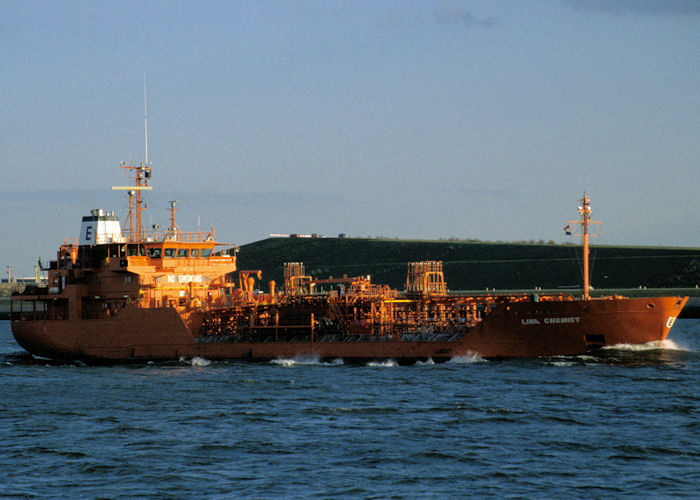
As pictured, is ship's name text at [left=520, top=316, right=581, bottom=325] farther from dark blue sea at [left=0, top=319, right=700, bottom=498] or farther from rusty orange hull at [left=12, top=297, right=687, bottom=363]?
dark blue sea at [left=0, top=319, right=700, bottom=498]

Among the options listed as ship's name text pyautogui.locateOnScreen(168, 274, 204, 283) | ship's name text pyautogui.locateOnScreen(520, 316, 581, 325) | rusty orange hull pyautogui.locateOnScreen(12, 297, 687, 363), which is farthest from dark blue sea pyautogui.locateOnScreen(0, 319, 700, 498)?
ship's name text pyautogui.locateOnScreen(168, 274, 204, 283)

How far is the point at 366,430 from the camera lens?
27.1 meters

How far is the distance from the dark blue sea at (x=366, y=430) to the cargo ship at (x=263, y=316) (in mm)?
1273

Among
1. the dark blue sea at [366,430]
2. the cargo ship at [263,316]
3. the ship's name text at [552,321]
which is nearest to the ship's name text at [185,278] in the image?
the cargo ship at [263,316]

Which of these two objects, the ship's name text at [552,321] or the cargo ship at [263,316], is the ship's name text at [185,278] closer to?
the cargo ship at [263,316]

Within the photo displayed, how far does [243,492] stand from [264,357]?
76.9ft

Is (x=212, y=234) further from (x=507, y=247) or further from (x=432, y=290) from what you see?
(x=507, y=247)

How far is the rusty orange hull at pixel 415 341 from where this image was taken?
39.6 metres

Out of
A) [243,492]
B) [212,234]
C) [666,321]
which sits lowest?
[243,492]

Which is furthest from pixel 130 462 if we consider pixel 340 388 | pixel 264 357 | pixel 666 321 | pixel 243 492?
pixel 666 321

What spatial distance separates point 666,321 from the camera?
39875 millimetres

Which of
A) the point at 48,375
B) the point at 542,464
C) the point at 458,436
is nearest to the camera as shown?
the point at 542,464

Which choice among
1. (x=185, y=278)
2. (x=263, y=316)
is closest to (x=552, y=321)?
Result: (x=263, y=316)

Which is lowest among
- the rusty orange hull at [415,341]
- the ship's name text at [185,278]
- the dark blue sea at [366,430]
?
the dark blue sea at [366,430]
